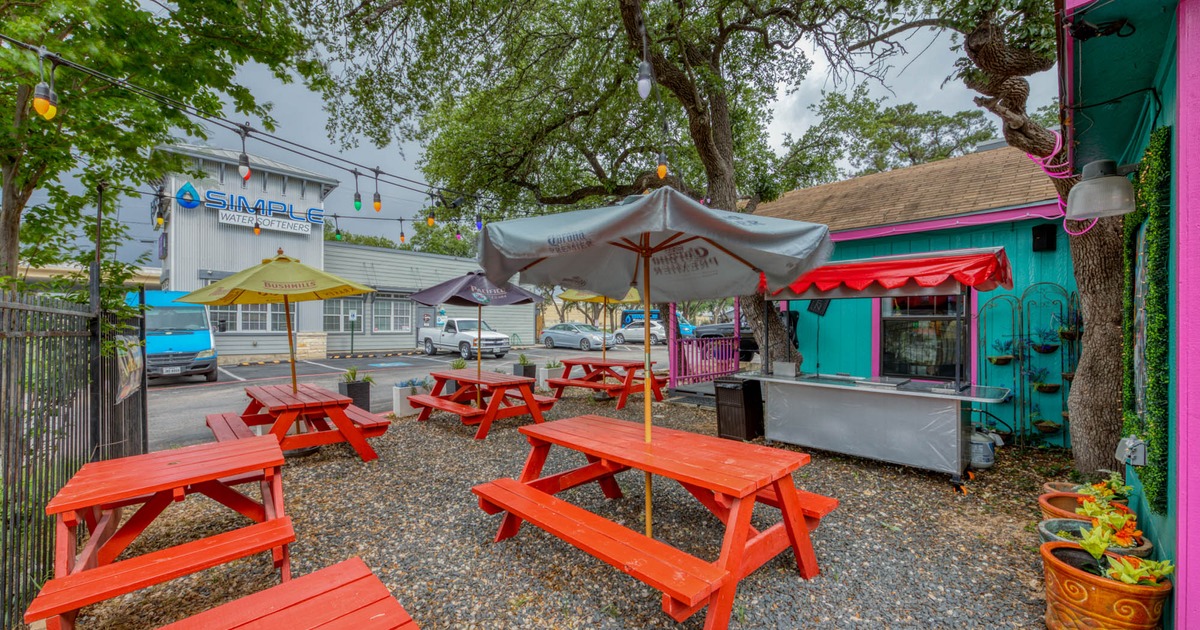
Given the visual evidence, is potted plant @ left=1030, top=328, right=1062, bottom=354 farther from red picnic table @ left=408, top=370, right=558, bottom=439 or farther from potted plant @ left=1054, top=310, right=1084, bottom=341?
red picnic table @ left=408, top=370, right=558, bottom=439

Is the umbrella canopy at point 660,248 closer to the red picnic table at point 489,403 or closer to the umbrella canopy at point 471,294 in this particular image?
the red picnic table at point 489,403

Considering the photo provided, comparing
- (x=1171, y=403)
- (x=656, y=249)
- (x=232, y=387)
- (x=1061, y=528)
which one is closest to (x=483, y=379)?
(x=656, y=249)

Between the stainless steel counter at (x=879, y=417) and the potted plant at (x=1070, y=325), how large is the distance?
1686 mm

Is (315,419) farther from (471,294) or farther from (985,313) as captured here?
(985,313)

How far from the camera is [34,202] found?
5.30 metres

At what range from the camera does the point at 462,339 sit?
18312 millimetres

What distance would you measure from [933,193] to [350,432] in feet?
29.4

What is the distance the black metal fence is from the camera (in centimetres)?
220

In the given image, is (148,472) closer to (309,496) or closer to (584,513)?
(309,496)

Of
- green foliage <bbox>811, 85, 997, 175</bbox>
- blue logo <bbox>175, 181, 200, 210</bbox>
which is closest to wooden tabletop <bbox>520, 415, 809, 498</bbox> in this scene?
blue logo <bbox>175, 181, 200, 210</bbox>

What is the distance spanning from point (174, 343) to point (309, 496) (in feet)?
34.0

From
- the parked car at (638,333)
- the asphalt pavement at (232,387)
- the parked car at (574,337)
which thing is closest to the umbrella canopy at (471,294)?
the asphalt pavement at (232,387)

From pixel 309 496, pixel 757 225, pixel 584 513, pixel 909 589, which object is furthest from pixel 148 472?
pixel 909 589

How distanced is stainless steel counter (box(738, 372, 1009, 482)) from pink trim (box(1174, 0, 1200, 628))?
7.86 feet
